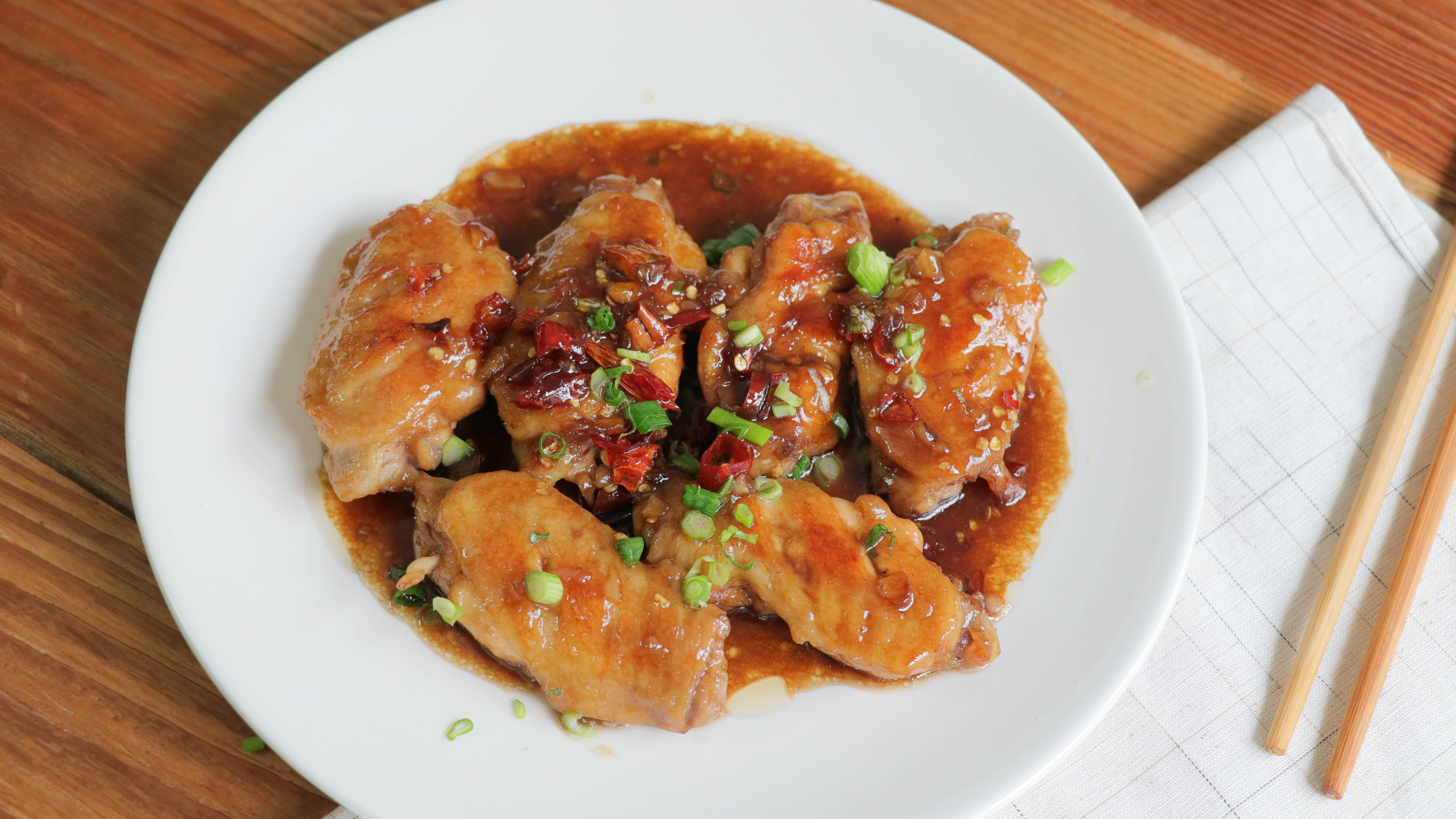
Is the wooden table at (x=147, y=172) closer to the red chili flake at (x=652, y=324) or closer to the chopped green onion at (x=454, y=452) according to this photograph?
the chopped green onion at (x=454, y=452)

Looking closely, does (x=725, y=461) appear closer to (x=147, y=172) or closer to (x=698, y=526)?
(x=698, y=526)

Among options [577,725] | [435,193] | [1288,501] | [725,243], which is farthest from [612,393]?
[1288,501]

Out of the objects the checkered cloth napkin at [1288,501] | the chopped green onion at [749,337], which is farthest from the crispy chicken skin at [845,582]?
the checkered cloth napkin at [1288,501]

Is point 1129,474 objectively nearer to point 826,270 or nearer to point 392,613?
point 826,270

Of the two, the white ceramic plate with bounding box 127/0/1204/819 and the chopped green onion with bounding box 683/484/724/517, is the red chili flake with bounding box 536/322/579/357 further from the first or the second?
the white ceramic plate with bounding box 127/0/1204/819

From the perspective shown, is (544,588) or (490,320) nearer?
(544,588)
